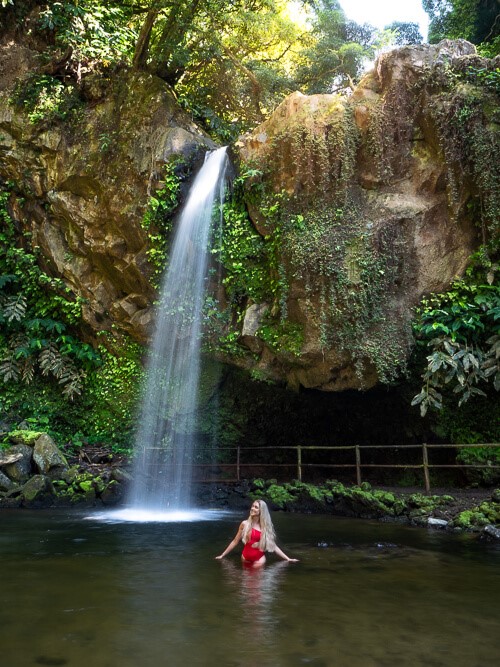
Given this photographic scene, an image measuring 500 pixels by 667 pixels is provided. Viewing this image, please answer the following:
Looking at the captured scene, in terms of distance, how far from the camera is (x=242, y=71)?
52.1 feet

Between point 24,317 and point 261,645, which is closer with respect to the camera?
point 261,645

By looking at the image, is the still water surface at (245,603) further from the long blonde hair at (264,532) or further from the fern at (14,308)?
the fern at (14,308)

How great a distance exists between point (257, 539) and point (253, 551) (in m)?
0.14

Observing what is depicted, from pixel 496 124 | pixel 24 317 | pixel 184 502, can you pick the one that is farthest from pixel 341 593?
pixel 24 317

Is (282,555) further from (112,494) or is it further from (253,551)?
(112,494)

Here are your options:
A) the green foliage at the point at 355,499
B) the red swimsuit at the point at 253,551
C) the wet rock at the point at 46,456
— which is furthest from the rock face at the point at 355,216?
the red swimsuit at the point at 253,551

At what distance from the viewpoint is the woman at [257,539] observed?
6652mm

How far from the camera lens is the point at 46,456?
12.2 meters

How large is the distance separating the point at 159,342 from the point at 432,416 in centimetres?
634

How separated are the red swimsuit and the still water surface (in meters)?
0.19

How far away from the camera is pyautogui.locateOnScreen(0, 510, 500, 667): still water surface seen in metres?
4.00

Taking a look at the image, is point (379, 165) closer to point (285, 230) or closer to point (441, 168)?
point (441, 168)

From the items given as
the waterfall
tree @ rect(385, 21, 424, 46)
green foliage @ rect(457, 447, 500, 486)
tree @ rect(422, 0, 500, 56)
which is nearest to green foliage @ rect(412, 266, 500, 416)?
green foliage @ rect(457, 447, 500, 486)

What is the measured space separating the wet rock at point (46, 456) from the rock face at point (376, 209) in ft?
18.0
